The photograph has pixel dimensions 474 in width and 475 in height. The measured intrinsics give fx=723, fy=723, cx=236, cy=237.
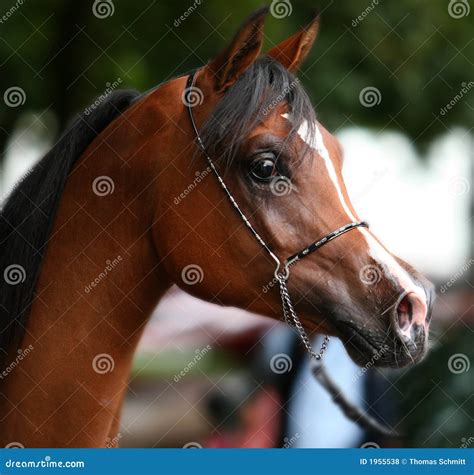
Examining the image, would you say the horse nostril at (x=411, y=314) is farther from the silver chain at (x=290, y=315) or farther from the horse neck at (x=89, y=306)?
the horse neck at (x=89, y=306)

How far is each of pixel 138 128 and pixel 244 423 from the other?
368 centimetres

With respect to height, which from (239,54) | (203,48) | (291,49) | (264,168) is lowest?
(203,48)

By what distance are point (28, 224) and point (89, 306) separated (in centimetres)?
41

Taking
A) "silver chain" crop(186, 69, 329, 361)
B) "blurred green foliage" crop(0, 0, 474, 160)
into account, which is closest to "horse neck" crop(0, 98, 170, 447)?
"silver chain" crop(186, 69, 329, 361)

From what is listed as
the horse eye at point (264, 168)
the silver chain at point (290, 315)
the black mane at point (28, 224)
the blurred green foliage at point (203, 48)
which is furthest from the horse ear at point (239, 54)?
the blurred green foliage at point (203, 48)

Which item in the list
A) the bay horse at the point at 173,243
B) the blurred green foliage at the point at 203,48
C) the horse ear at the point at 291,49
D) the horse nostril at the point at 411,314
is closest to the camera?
the horse nostril at the point at 411,314

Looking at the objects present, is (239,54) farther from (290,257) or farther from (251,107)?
(290,257)

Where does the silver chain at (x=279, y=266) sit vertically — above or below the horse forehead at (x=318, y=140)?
below

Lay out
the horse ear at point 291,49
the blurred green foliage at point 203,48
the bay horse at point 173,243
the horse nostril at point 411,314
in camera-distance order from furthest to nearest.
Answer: the blurred green foliage at point 203,48, the horse ear at point 291,49, the bay horse at point 173,243, the horse nostril at point 411,314

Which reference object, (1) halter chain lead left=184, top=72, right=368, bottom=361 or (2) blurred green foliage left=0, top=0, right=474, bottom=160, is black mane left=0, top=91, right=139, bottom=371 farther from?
(2) blurred green foliage left=0, top=0, right=474, bottom=160

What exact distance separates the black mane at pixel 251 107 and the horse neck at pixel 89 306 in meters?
0.31

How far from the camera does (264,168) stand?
278 centimetres

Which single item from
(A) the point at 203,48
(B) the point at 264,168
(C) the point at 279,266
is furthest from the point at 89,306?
(A) the point at 203,48

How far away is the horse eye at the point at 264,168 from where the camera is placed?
2779 millimetres
